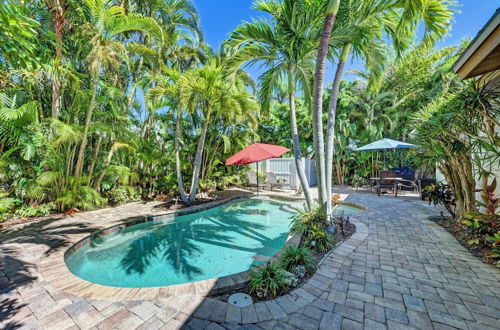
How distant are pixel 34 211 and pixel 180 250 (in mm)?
4924

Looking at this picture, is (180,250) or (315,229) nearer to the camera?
(315,229)

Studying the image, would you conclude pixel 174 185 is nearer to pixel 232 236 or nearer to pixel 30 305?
pixel 232 236

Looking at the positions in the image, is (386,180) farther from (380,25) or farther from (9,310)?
(9,310)

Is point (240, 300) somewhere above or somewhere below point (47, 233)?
below

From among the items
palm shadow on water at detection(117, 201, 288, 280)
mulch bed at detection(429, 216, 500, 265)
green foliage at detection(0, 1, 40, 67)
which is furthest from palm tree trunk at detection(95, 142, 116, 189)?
mulch bed at detection(429, 216, 500, 265)

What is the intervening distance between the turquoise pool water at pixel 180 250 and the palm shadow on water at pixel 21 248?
539 millimetres

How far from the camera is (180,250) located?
17.2 feet

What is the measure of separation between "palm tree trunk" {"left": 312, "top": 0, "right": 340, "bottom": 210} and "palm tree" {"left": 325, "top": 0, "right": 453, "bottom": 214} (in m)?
0.33

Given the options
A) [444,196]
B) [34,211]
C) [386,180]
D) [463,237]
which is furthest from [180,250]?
[386,180]

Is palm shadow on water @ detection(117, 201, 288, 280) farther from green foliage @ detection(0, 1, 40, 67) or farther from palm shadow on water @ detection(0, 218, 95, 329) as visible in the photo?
green foliage @ detection(0, 1, 40, 67)

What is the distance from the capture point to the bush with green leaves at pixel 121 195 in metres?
8.34

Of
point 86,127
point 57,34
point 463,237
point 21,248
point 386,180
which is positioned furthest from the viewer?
point 386,180

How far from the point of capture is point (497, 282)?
2924 millimetres

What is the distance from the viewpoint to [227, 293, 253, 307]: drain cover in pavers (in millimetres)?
2547
